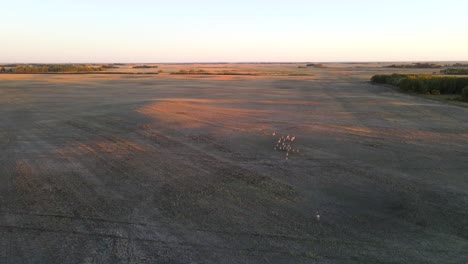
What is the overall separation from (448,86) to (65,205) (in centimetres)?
3294

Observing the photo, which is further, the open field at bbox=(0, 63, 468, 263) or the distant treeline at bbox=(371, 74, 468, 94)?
the distant treeline at bbox=(371, 74, 468, 94)

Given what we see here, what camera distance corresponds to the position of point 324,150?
11.6 metres

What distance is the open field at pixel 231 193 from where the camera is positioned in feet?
18.4

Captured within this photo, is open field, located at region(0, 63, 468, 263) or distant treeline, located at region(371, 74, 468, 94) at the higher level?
distant treeline, located at region(371, 74, 468, 94)

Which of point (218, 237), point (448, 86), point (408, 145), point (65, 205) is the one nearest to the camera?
point (218, 237)

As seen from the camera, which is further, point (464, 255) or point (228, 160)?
point (228, 160)

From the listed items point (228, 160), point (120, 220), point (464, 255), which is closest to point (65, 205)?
point (120, 220)

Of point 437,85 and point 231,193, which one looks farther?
point 437,85

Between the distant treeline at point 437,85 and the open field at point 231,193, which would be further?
the distant treeline at point 437,85

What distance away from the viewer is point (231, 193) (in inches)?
312

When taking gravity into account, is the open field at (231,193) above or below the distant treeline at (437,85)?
below

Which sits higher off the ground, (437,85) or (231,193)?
(437,85)

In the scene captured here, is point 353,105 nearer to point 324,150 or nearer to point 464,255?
point 324,150

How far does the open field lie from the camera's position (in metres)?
5.59
